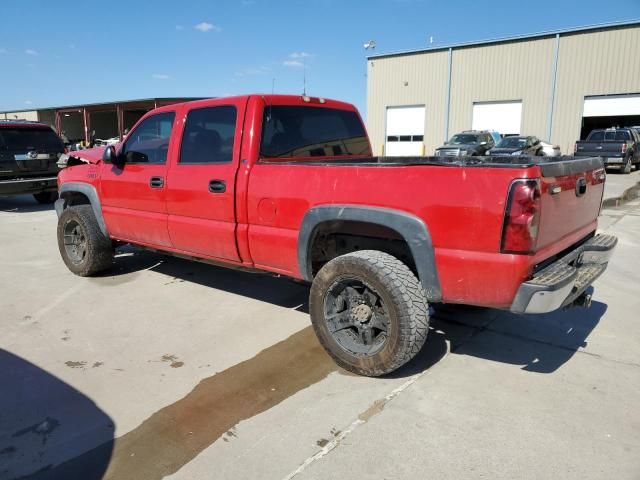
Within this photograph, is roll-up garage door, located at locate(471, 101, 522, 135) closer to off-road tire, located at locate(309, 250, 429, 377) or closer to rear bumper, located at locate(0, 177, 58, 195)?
rear bumper, located at locate(0, 177, 58, 195)

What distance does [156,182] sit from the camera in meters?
4.61

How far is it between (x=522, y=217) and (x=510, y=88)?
26839 millimetres

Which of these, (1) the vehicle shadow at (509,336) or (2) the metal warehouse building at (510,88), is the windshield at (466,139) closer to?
(2) the metal warehouse building at (510,88)

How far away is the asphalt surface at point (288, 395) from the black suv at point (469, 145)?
15.3 metres

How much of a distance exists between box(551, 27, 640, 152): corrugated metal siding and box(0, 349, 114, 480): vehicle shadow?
89.0ft

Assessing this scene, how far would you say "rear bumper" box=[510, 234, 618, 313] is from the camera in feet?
8.93

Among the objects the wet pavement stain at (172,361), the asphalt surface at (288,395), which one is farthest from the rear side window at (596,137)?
the wet pavement stain at (172,361)

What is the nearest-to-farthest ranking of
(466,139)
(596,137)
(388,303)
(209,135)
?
1. (388,303)
2. (209,135)
3. (596,137)
4. (466,139)

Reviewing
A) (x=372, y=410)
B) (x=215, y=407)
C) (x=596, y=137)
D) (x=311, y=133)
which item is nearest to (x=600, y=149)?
(x=596, y=137)

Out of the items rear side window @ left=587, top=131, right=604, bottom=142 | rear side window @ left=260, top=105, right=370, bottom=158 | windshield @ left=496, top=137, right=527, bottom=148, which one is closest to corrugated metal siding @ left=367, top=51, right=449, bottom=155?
windshield @ left=496, top=137, right=527, bottom=148

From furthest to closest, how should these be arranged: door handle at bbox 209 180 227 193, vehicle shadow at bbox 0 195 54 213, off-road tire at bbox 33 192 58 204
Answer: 1. off-road tire at bbox 33 192 58 204
2. vehicle shadow at bbox 0 195 54 213
3. door handle at bbox 209 180 227 193

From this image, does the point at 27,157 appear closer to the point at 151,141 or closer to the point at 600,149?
the point at 151,141

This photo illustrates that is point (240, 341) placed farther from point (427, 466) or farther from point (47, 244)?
point (47, 244)

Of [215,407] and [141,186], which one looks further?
[141,186]
